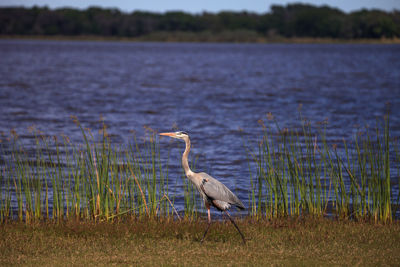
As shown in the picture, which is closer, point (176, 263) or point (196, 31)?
point (176, 263)

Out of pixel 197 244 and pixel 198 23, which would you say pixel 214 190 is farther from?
pixel 198 23

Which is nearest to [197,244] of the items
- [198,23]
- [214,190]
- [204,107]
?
[214,190]

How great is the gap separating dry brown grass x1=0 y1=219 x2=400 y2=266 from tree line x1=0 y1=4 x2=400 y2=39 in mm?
147066

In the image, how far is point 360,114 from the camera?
26594 millimetres

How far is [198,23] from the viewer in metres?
180

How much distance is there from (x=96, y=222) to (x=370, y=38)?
159 m

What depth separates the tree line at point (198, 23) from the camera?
15675cm

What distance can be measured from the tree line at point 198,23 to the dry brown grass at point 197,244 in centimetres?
14707

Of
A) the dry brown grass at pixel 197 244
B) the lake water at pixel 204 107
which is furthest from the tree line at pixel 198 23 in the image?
the dry brown grass at pixel 197 244

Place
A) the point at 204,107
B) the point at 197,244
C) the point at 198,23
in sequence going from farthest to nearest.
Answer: the point at 198,23, the point at 204,107, the point at 197,244

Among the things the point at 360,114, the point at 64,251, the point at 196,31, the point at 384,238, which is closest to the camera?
the point at 64,251

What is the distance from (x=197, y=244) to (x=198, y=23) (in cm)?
17498

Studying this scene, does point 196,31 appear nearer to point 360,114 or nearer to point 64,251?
point 360,114

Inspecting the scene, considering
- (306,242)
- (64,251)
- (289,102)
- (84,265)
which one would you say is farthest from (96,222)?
(289,102)
